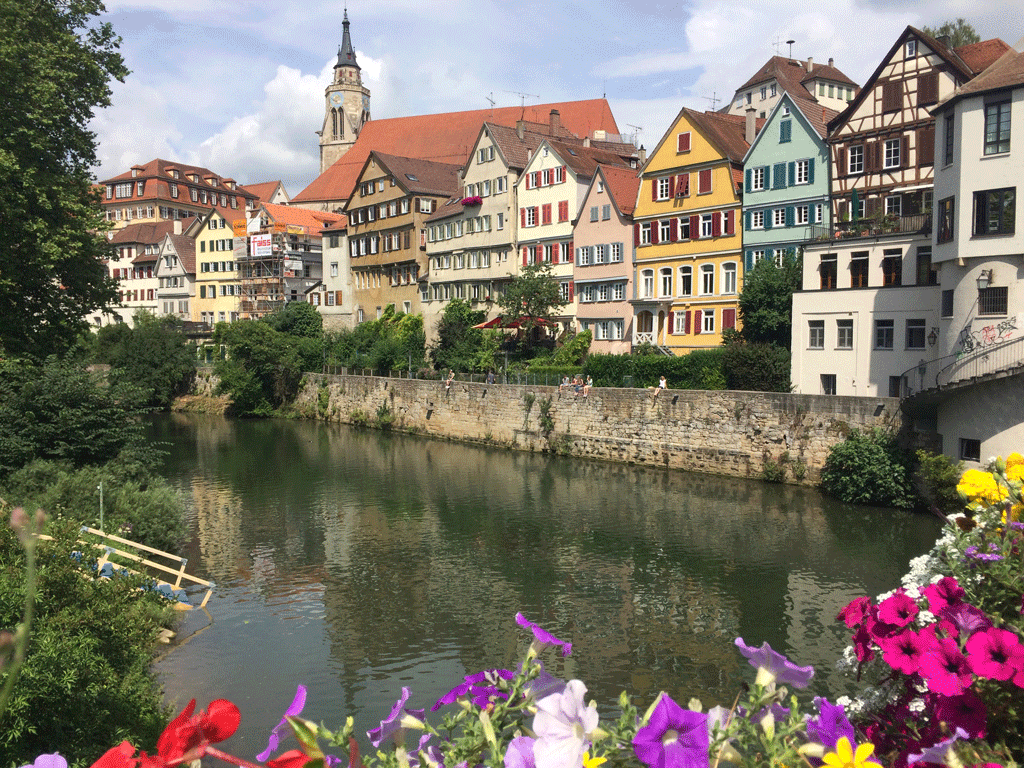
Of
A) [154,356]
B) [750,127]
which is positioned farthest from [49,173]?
[154,356]

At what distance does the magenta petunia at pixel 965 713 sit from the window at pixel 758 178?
36.0 meters

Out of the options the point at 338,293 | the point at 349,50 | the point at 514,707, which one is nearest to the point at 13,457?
the point at 514,707

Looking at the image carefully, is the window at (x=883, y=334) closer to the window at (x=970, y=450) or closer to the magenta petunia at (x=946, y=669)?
the window at (x=970, y=450)

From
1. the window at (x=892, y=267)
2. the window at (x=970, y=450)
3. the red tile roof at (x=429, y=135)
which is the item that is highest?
the red tile roof at (x=429, y=135)

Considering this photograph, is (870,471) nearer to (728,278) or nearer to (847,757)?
(728,278)

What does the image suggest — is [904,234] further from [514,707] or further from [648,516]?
[514,707]

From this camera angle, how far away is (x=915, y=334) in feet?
88.7

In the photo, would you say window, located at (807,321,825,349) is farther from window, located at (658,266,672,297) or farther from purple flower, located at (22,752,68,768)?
purple flower, located at (22,752,68,768)

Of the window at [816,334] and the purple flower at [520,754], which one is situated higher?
the window at [816,334]

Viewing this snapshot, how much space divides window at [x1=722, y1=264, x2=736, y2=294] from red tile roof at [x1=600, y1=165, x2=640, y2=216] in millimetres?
6796

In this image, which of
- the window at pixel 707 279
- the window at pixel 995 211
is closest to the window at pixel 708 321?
the window at pixel 707 279

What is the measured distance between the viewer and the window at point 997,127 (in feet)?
72.2

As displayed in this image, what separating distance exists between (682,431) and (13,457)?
21.3 m

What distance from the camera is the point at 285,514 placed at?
25266mm
